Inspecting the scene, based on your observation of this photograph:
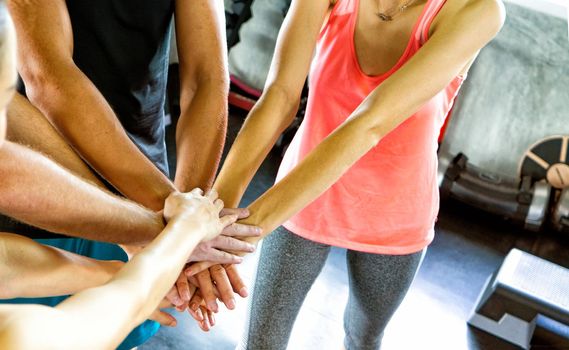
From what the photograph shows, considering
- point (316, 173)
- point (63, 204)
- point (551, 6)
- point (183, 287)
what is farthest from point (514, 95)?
point (63, 204)

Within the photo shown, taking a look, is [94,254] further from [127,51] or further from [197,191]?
[127,51]

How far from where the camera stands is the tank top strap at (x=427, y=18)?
73.8 inches

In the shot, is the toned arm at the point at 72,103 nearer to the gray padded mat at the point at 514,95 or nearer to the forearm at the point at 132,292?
the forearm at the point at 132,292

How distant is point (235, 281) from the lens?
1.88m

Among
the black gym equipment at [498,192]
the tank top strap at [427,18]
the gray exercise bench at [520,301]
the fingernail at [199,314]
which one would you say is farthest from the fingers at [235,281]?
the black gym equipment at [498,192]

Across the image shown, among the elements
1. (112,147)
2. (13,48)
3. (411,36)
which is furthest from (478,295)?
(13,48)

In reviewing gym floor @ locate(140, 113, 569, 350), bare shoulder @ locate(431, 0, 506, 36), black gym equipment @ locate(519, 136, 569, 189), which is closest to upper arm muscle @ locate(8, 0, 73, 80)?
bare shoulder @ locate(431, 0, 506, 36)

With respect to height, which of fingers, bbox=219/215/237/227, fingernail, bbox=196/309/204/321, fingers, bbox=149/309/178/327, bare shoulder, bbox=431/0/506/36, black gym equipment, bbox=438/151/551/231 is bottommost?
black gym equipment, bbox=438/151/551/231

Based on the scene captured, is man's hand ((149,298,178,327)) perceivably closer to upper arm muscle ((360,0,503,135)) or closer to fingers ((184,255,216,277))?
fingers ((184,255,216,277))

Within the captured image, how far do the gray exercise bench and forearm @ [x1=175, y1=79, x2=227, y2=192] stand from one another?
2.01 m

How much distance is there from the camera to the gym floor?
3.27m

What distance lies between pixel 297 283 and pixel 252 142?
1.40 feet

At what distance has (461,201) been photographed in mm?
4512

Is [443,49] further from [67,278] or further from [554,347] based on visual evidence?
[554,347]
